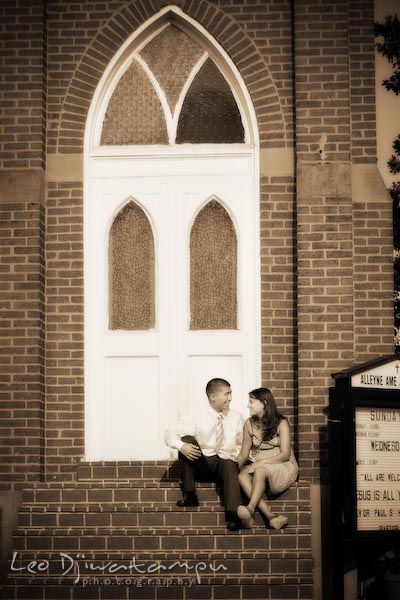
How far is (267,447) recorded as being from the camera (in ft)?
33.3

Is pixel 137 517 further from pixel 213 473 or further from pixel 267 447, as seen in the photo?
pixel 267 447

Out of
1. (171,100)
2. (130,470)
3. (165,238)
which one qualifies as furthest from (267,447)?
(171,100)

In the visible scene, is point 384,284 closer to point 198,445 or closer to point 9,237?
point 198,445

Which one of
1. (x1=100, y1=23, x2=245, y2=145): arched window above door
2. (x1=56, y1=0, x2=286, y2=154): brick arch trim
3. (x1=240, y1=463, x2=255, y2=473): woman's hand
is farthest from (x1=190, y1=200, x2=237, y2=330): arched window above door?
(x1=240, y1=463, x2=255, y2=473): woman's hand

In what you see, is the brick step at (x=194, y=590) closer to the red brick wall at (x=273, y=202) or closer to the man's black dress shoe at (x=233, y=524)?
the man's black dress shoe at (x=233, y=524)

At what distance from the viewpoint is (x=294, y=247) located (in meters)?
11.2

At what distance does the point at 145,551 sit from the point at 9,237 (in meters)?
3.30

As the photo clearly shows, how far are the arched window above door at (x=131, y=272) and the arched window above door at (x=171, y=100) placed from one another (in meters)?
0.79

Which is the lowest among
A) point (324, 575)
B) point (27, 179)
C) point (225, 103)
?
point (324, 575)

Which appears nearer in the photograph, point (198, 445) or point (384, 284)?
point (198, 445)

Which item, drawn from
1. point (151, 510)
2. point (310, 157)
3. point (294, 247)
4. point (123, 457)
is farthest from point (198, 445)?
point (310, 157)

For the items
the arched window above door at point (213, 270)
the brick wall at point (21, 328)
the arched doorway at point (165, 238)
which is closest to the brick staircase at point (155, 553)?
the brick wall at point (21, 328)

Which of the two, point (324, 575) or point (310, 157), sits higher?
point (310, 157)

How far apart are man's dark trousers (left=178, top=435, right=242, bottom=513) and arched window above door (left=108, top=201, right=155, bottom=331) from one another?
70.1 inches
